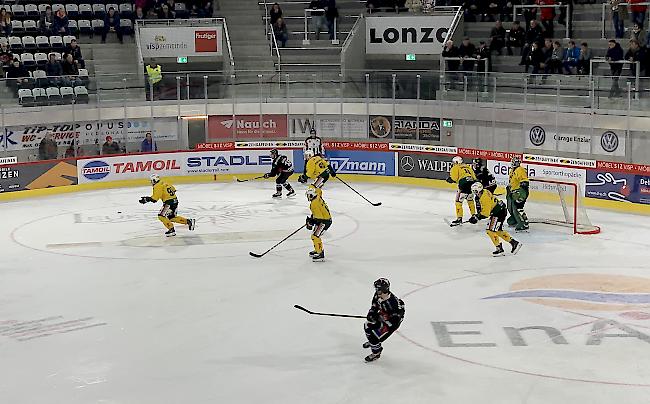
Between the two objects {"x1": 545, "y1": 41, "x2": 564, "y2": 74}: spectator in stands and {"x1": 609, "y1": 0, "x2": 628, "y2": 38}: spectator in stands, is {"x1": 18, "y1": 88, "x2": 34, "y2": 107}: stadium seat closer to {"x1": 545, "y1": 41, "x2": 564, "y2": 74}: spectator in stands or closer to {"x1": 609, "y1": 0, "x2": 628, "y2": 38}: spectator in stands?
{"x1": 545, "y1": 41, "x2": 564, "y2": 74}: spectator in stands

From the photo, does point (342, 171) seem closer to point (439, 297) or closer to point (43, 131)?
point (43, 131)

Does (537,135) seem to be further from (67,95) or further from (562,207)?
(67,95)

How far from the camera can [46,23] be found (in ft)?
92.9

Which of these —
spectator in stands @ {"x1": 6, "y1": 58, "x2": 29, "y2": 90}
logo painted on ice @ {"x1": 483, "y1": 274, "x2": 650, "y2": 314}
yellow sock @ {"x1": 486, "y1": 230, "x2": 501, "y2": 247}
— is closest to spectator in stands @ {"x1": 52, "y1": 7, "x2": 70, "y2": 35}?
spectator in stands @ {"x1": 6, "y1": 58, "x2": 29, "y2": 90}

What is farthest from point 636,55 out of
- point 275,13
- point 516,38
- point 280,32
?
point 275,13

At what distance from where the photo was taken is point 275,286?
14.8 metres

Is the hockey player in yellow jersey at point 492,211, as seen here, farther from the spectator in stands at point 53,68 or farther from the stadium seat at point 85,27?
the stadium seat at point 85,27

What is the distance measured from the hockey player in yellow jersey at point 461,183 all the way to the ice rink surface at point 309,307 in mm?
606

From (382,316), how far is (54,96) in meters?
15.8

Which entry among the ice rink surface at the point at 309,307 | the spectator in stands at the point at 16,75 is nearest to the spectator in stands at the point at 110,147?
the spectator in stands at the point at 16,75

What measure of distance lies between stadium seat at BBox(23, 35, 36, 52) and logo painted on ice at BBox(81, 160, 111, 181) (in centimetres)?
490

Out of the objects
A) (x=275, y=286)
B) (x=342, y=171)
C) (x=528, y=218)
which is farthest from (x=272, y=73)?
(x=275, y=286)

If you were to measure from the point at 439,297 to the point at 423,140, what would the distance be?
11820 millimetres

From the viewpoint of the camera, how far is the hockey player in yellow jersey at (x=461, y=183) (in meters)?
19.3
